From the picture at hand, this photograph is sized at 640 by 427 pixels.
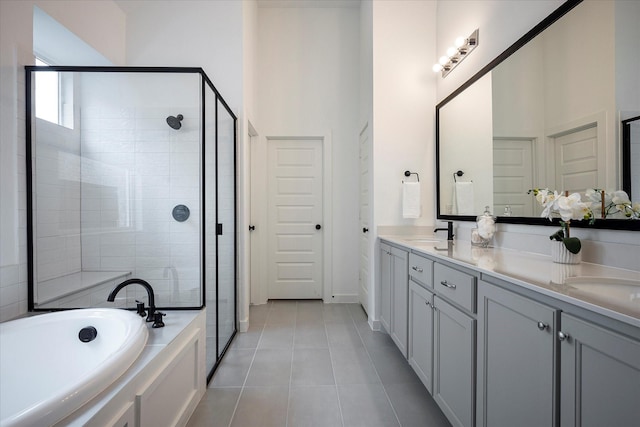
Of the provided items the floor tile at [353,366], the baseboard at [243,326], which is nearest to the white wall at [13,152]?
the baseboard at [243,326]

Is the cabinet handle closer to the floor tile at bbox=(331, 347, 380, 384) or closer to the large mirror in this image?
the large mirror

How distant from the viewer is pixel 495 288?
1151 millimetres

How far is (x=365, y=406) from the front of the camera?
1751 millimetres

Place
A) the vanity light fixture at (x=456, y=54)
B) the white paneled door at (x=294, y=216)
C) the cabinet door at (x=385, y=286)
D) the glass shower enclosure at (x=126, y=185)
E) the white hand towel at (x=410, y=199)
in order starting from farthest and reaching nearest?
the white paneled door at (x=294, y=216) < the white hand towel at (x=410, y=199) < the cabinet door at (x=385, y=286) < the vanity light fixture at (x=456, y=54) < the glass shower enclosure at (x=126, y=185)

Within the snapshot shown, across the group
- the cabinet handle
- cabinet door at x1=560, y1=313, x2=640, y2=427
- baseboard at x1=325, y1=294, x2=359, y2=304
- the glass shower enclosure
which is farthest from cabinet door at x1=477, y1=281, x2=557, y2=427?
baseboard at x1=325, y1=294, x2=359, y2=304

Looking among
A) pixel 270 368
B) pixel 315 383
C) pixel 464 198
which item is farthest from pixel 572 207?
pixel 270 368

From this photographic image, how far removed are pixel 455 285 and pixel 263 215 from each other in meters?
2.64

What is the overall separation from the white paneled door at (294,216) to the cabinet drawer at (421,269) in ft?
6.20

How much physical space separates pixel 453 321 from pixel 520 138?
1152mm

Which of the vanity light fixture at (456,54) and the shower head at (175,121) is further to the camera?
the vanity light fixture at (456,54)

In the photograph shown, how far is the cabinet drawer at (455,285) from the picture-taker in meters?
1.30

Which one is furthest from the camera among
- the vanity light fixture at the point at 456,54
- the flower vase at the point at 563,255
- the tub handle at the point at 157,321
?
the vanity light fixture at the point at 456,54

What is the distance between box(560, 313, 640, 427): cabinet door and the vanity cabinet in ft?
4.12

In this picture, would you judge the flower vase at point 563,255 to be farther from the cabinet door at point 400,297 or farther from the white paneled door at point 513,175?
the cabinet door at point 400,297
